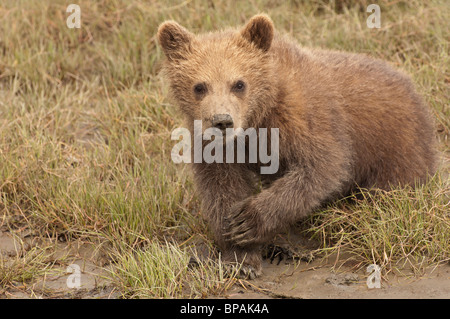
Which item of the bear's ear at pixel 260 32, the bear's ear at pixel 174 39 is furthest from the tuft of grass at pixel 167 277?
the bear's ear at pixel 260 32

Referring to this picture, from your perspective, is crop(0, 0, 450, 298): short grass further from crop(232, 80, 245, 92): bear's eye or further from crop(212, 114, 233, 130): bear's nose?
crop(232, 80, 245, 92): bear's eye

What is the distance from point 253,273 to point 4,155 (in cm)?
263

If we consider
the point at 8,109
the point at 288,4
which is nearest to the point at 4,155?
the point at 8,109

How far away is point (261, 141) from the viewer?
530cm

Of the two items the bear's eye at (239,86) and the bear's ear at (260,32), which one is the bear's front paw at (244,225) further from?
the bear's ear at (260,32)

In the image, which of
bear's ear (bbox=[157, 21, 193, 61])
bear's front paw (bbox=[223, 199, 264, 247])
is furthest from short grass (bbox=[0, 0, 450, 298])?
bear's ear (bbox=[157, 21, 193, 61])

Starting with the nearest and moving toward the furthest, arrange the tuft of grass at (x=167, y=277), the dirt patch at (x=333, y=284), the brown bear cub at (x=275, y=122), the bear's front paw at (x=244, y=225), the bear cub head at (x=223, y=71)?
the dirt patch at (x=333, y=284), the tuft of grass at (x=167, y=277), the bear cub head at (x=223, y=71), the brown bear cub at (x=275, y=122), the bear's front paw at (x=244, y=225)

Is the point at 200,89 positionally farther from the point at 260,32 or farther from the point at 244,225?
the point at 244,225

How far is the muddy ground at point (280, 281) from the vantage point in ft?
15.9

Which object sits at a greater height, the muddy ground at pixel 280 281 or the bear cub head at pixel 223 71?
the bear cub head at pixel 223 71

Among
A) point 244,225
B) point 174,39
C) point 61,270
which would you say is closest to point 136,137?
point 174,39

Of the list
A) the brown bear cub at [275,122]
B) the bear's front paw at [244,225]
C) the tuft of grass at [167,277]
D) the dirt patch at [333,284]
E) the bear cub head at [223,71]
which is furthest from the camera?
the bear's front paw at [244,225]

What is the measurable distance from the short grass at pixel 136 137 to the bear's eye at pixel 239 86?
1.22 meters

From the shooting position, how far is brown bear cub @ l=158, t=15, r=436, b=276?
5158 mm
